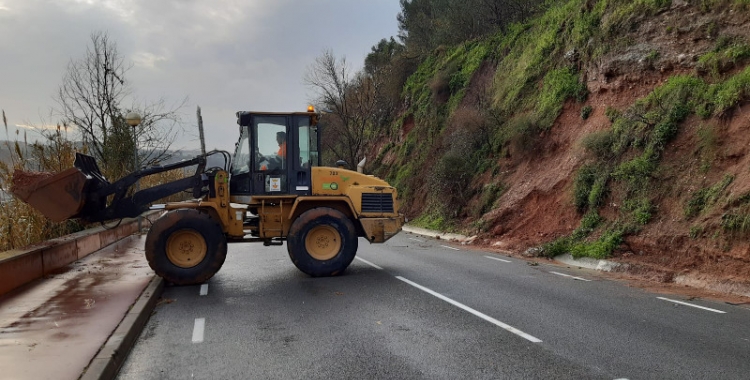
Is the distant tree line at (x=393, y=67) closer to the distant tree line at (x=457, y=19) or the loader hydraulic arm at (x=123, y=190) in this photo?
the distant tree line at (x=457, y=19)

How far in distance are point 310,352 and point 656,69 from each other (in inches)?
580

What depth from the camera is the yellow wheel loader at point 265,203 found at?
1048 centimetres

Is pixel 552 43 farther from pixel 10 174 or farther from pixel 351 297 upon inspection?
pixel 10 174

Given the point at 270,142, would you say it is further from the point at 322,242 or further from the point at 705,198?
the point at 705,198

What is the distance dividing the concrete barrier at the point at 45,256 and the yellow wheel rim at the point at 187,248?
2.19 meters

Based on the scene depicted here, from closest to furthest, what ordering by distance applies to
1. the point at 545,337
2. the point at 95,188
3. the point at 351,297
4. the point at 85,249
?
the point at 545,337, the point at 351,297, the point at 95,188, the point at 85,249

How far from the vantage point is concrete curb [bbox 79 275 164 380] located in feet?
17.5

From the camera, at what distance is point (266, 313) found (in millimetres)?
8219

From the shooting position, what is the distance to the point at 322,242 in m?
11.3

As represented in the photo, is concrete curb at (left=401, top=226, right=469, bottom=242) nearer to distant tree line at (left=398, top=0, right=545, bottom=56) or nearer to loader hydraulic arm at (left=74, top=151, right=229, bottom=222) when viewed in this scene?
loader hydraulic arm at (left=74, top=151, right=229, bottom=222)

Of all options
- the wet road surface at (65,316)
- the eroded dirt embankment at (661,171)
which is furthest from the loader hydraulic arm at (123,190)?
the eroded dirt embankment at (661,171)

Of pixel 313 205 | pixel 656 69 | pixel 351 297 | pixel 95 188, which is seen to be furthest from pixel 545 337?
pixel 656 69

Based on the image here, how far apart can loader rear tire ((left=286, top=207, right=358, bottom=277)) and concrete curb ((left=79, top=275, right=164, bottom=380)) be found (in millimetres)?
2741

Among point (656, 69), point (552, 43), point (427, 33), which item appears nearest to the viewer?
point (656, 69)
